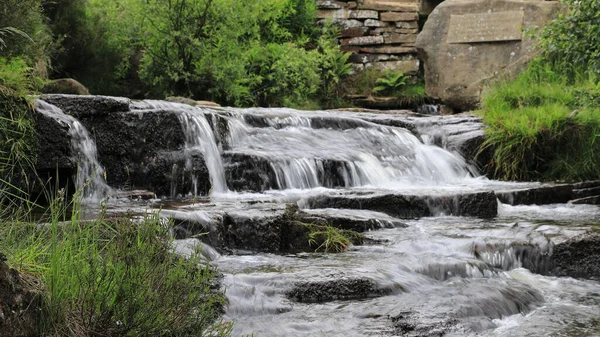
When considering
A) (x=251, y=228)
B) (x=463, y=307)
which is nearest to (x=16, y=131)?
(x=251, y=228)

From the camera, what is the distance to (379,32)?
672 inches

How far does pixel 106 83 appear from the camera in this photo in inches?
531

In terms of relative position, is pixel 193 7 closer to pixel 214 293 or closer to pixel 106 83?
pixel 106 83

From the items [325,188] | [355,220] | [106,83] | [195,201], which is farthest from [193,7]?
[355,220]

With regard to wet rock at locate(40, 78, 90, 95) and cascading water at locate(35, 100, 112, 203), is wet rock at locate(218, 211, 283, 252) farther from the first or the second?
wet rock at locate(40, 78, 90, 95)

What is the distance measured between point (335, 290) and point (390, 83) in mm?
12254

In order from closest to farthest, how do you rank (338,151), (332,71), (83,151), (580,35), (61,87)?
(580,35) < (83,151) < (338,151) < (61,87) < (332,71)

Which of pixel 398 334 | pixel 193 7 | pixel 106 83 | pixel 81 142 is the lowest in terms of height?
pixel 398 334

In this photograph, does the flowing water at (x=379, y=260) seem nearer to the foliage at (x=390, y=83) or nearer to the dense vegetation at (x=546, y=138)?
the dense vegetation at (x=546, y=138)

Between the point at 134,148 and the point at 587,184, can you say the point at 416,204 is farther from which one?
the point at 134,148

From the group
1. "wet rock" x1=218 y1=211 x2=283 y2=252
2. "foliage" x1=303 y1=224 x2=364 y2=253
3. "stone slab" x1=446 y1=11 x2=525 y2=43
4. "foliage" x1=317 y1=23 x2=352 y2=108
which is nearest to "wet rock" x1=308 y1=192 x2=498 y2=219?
"foliage" x1=303 y1=224 x2=364 y2=253

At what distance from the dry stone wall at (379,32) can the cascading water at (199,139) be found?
8.89 metres

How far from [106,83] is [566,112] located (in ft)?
27.4

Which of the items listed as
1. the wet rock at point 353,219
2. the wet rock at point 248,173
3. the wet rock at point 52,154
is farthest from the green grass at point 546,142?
the wet rock at point 52,154
